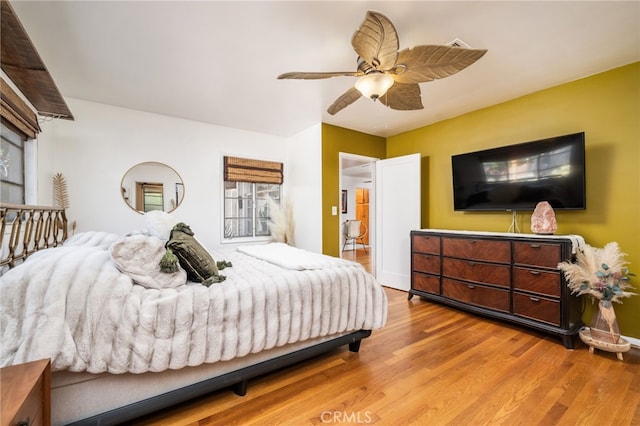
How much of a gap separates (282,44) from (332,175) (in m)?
2.04

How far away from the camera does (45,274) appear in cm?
113

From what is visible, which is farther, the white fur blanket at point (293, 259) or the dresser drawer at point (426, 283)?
the dresser drawer at point (426, 283)

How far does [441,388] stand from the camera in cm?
168

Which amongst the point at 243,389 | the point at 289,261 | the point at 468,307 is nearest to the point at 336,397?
the point at 243,389

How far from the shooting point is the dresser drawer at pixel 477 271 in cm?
Result: 259

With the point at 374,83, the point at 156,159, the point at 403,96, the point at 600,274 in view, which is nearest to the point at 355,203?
the point at 156,159

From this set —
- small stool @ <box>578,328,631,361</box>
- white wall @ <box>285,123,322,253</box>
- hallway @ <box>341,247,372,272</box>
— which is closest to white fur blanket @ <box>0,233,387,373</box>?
white wall @ <box>285,123,322,253</box>

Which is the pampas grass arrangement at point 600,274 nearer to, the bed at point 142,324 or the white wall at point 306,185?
the bed at point 142,324

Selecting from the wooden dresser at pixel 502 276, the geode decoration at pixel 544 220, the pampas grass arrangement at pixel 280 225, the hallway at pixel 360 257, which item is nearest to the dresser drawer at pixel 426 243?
the wooden dresser at pixel 502 276

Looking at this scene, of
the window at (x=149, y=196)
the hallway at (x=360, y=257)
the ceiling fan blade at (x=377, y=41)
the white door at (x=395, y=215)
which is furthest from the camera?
the hallway at (x=360, y=257)

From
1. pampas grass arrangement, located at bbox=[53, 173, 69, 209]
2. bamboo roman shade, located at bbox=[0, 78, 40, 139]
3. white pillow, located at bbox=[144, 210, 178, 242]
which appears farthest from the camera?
pampas grass arrangement, located at bbox=[53, 173, 69, 209]

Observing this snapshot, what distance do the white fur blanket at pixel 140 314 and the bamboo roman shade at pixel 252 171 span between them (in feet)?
7.14

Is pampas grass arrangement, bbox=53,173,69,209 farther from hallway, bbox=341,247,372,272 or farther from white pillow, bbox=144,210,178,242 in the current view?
hallway, bbox=341,247,372,272

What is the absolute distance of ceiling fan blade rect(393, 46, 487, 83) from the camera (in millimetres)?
1457
